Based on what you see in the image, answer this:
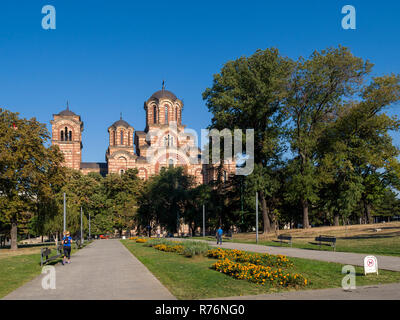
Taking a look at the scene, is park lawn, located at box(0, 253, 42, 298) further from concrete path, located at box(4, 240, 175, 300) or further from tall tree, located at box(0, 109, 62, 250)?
tall tree, located at box(0, 109, 62, 250)

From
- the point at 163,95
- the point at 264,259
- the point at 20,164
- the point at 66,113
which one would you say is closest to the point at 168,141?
the point at 163,95

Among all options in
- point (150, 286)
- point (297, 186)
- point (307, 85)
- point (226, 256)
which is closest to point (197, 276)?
point (150, 286)

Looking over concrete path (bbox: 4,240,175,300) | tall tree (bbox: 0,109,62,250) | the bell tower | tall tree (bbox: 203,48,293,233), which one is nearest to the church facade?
the bell tower

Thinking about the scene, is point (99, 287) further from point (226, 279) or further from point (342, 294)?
point (342, 294)

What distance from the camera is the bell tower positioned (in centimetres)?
6944

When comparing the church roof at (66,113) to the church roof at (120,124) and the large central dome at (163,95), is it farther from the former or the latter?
the large central dome at (163,95)

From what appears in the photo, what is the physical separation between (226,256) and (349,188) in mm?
22746

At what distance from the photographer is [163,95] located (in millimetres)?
72375

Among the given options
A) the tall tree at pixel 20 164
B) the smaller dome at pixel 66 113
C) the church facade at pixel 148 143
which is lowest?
the tall tree at pixel 20 164

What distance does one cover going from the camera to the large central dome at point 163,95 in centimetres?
7225

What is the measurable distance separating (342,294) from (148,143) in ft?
219

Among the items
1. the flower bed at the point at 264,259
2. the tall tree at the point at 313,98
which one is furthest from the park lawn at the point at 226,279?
the tall tree at the point at 313,98
